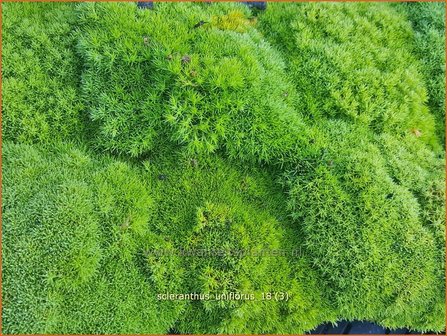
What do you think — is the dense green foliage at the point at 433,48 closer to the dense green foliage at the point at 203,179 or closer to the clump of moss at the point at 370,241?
the dense green foliage at the point at 203,179

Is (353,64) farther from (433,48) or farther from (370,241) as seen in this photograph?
(370,241)

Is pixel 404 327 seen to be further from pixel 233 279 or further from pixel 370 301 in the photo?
pixel 233 279

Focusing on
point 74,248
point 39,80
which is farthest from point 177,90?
point 74,248

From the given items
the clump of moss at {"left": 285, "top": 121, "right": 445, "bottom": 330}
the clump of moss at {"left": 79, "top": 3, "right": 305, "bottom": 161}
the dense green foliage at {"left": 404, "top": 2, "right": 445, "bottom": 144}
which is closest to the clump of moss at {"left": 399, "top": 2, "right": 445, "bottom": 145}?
the dense green foliage at {"left": 404, "top": 2, "right": 445, "bottom": 144}

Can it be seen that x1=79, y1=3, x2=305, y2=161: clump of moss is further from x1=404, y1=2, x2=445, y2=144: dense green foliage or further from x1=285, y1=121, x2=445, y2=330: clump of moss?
x1=404, y1=2, x2=445, y2=144: dense green foliage

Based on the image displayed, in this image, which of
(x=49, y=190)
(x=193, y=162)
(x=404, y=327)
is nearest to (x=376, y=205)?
(x=404, y=327)

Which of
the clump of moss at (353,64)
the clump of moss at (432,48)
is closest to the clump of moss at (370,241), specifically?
the clump of moss at (353,64)

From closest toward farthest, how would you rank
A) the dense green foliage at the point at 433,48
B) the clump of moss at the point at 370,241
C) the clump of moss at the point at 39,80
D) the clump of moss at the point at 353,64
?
the clump of moss at the point at 370,241, the clump of moss at the point at 39,80, the clump of moss at the point at 353,64, the dense green foliage at the point at 433,48

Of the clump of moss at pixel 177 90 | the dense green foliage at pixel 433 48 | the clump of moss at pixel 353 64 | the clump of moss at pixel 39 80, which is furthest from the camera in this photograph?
the dense green foliage at pixel 433 48
